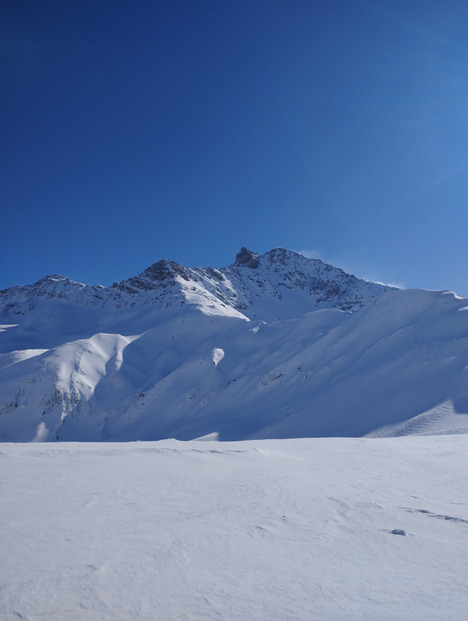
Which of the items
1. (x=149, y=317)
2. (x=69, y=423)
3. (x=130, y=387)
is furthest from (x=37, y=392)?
(x=149, y=317)

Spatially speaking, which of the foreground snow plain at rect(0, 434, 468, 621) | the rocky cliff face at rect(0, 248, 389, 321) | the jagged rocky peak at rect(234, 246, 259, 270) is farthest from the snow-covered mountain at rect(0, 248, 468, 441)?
the jagged rocky peak at rect(234, 246, 259, 270)

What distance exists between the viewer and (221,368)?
50.6 m

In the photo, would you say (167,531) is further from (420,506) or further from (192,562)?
(420,506)

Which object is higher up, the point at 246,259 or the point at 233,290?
the point at 246,259

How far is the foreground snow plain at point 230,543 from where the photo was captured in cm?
293

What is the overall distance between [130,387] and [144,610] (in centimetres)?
5670

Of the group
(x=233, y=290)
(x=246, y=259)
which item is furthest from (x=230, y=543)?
(x=246, y=259)

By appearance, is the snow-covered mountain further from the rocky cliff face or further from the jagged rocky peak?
the jagged rocky peak

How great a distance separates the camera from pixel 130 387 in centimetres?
5638

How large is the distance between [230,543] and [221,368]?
46.8 meters

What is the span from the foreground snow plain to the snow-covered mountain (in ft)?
48.0

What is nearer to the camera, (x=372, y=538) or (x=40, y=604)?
(x=40, y=604)

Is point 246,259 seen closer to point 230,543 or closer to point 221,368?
point 221,368

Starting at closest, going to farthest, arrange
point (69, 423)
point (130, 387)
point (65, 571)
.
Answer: point (65, 571) → point (69, 423) → point (130, 387)
